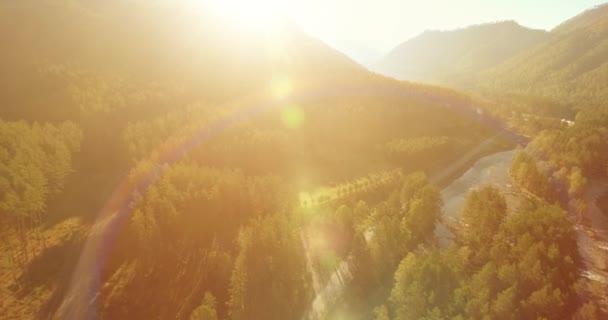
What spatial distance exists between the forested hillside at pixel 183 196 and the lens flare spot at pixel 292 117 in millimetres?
1081

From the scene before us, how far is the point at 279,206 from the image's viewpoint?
309 ft

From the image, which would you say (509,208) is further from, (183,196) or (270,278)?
(183,196)

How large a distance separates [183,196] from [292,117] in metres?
98.3

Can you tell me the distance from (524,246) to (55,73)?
709 feet

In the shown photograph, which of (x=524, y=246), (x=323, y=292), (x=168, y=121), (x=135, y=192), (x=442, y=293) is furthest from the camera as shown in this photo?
(x=168, y=121)

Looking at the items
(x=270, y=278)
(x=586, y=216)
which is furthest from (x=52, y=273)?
(x=586, y=216)

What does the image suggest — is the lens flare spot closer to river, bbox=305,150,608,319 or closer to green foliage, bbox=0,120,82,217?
river, bbox=305,150,608,319

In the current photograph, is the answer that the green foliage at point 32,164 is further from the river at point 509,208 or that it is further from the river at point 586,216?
the river at point 586,216

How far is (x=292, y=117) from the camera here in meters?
184

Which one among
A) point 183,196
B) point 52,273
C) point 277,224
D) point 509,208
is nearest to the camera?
point 277,224

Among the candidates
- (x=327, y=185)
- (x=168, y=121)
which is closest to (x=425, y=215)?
(x=327, y=185)

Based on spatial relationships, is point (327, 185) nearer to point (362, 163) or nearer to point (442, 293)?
point (362, 163)

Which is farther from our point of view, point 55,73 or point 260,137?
point 55,73

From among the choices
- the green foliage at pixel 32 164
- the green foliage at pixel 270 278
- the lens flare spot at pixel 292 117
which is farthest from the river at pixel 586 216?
the green foliage at pixel 32 164
